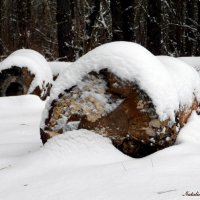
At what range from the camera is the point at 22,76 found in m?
5.84

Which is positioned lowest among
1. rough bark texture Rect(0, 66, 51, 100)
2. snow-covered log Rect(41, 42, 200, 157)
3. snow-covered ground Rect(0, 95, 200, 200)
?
rough bark texture Rect(0, 66, 51, 100)

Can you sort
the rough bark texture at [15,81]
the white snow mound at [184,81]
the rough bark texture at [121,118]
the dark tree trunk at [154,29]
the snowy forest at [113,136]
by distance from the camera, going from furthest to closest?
1. the dark tree trunk at [154,29]
2. the rough bark texture at [15,81]
3. the white snow mound at [184,81]
4. the rough bark texture at [121,118]
5. the snowy forest at [113,136]

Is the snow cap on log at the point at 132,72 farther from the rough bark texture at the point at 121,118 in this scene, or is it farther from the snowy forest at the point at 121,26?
the snowy forest at the point at 121,26

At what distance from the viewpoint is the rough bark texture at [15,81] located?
19.1ft

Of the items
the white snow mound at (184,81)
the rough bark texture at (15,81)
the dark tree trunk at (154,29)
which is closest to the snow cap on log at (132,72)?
the white snow mound at (184,81)

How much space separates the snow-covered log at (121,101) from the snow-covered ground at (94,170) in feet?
0.29

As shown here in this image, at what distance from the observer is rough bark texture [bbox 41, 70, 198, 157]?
250 centimetres

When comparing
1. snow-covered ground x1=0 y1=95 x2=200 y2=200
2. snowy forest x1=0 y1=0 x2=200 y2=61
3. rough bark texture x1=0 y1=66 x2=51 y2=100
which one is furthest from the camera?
snowy forest x1=0 y1=0 x2=200 y2=61

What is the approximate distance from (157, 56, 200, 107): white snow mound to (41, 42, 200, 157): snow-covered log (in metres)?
0.08

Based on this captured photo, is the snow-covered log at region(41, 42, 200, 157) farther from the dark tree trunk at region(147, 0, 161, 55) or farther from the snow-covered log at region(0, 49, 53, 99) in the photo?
the dark tree trunk at region(147, 0, 161, 55)

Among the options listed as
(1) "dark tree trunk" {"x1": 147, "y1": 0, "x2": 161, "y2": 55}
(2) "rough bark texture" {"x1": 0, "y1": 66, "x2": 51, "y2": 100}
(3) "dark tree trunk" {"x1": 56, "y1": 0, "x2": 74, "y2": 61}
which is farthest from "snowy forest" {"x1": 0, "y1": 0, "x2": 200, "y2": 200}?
(3) "dark tree trunk" {"x1": 56, "y1": 0, "x2": 74, "y2": 61}

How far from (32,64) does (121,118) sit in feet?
12.1

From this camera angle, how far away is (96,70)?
2627mm

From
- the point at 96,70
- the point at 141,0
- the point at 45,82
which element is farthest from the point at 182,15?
the point at 96,70
